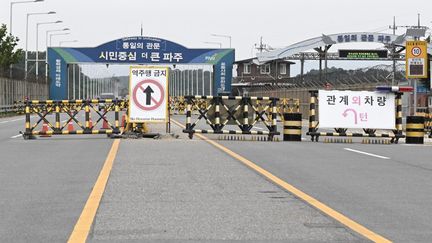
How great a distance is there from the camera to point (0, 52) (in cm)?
6072

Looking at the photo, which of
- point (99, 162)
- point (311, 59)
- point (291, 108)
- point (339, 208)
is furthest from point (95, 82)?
point (339, 208)

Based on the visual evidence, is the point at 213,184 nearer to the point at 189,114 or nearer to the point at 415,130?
the point at 189,114

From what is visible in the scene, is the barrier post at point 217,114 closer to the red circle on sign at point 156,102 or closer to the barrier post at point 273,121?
the barrier post at point 273,121

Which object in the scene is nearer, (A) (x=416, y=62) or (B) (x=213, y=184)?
(B) (x=213, y=184)

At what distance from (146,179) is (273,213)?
133 inches

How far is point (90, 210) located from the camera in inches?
313

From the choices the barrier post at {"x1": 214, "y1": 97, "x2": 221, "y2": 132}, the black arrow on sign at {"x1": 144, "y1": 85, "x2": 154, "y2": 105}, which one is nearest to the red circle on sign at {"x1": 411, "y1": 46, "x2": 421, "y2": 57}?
the barrier post at {"x1": 214, "y1": 97, "x2": 221, "y2": 132}

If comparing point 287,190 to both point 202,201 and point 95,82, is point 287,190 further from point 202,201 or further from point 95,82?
point 95,82

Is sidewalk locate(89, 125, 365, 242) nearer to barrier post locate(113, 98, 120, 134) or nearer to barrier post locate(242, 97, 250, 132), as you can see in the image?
barrier post locate(113, 98, 120, 134)

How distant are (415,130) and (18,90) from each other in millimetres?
46952

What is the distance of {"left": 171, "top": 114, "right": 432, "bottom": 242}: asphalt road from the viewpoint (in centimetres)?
764

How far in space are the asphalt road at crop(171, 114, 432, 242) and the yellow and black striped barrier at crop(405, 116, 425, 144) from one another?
2.23 m

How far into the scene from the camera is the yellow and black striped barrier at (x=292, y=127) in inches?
820

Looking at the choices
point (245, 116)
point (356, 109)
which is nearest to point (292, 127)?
point (245, 116)
